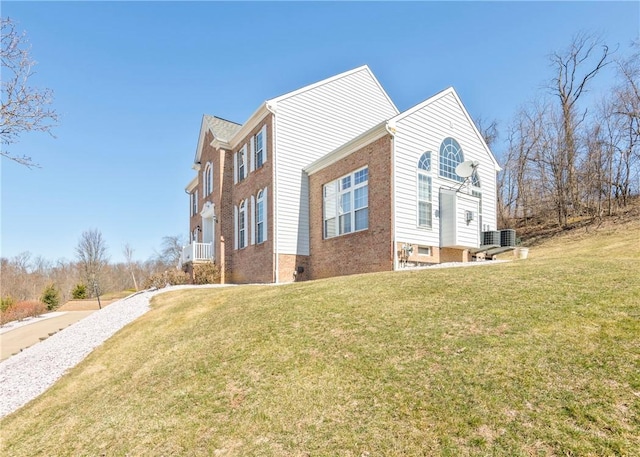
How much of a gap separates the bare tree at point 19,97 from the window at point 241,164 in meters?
10.8

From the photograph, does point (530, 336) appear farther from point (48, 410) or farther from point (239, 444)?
point (48, 410)

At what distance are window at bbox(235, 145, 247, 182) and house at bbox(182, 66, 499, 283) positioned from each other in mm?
102

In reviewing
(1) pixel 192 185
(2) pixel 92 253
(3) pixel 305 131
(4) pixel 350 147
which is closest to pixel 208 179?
(1) pixel 192 185

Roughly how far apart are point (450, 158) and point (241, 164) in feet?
35.2

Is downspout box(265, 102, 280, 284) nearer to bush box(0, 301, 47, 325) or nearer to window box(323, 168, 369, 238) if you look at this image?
window box(323, 168, 369, 238)

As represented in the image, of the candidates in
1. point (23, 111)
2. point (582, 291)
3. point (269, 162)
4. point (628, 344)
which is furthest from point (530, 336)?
point (269, 162)

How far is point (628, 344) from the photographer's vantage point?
3941mm

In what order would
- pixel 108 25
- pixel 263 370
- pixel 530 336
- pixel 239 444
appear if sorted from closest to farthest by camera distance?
pixel 239 444 < pixel 530 336 < pixel 263 370 < pixel 108 25

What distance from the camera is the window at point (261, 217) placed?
16.2 metres

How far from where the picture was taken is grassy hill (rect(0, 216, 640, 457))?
3102 millimetres

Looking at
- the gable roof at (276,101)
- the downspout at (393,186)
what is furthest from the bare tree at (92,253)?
the downspout at (393,186)

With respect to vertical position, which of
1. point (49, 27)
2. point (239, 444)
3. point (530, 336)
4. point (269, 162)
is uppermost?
point (49, 27)

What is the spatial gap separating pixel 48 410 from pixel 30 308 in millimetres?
25169

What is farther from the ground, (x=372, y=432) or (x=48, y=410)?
(x=372, y=432)
